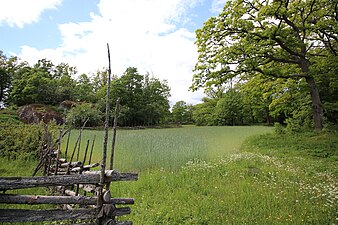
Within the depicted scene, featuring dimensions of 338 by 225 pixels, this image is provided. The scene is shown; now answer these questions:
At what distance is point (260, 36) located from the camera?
11.2 meters

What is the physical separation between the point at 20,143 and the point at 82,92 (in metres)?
24.5

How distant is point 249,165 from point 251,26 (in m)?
7.18

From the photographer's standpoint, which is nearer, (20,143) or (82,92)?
(20,143)

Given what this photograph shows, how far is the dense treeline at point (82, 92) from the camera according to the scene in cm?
2667

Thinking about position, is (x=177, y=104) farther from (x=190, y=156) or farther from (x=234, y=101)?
(x=190, y=156)

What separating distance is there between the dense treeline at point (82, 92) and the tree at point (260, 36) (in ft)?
48.5

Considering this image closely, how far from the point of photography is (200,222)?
374cm

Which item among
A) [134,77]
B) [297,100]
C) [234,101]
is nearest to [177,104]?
[234,101]

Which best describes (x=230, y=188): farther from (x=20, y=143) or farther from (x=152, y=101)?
(x=152, y=101)

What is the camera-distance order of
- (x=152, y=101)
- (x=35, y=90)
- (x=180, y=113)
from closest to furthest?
(x=35, y=90), (x=152, y=101), (x=180, y=113)

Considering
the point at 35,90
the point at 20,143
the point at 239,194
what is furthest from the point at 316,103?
the point at 35,90

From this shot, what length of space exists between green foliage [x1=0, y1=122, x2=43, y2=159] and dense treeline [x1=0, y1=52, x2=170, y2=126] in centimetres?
1319

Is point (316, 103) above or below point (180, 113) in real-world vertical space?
below

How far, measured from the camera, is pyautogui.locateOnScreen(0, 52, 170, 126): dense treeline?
26.7 meters
